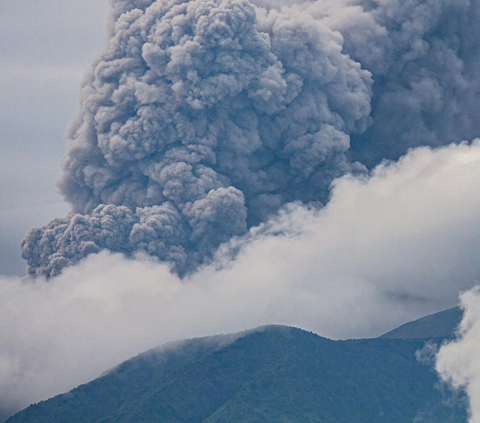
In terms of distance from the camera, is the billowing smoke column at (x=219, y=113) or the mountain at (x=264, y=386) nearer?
the billowing smoke column at (x=219, y=113)

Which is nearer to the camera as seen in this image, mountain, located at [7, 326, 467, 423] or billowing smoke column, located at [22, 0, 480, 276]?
billowing smoke column, located at [22, 0, 480, 276]

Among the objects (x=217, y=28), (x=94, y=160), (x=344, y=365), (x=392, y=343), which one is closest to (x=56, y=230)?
(x=94, y=160)

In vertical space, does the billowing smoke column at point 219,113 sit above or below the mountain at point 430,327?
above

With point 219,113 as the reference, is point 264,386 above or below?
below

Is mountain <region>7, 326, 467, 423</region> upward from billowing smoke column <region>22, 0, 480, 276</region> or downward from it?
downward

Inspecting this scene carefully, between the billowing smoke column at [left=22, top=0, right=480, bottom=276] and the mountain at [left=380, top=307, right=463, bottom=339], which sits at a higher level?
the billowing smoke column at [left=22, top=0, right=480, bottom=276]
